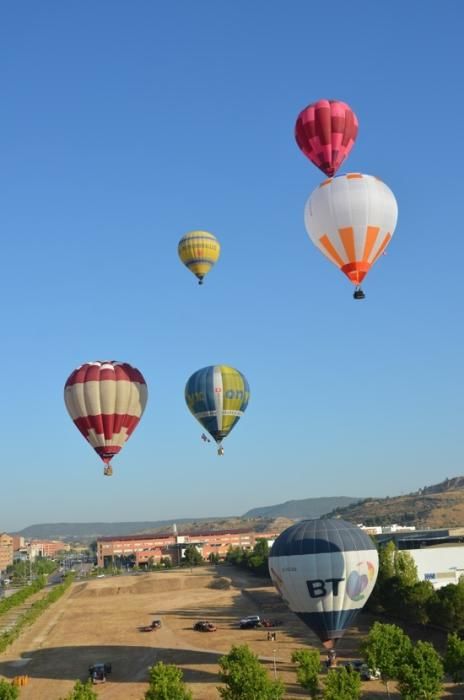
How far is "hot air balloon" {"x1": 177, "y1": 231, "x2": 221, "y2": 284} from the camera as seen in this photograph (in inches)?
2803

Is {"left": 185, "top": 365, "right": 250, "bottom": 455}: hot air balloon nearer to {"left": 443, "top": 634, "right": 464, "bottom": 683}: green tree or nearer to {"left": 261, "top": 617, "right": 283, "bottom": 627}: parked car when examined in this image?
{"left": 261, "top": 617, "right": 283, "bottom": 627}: parked car

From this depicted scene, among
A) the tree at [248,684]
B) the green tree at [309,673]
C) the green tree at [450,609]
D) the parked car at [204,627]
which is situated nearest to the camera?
the tree at [248,684]

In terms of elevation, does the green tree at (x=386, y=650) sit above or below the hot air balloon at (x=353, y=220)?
below

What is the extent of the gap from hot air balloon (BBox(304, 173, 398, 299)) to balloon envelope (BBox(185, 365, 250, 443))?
2161cm

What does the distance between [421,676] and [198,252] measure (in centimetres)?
4488

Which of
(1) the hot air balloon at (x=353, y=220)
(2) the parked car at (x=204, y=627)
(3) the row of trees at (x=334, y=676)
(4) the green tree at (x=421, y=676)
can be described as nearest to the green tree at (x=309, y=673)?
(3) the row of trees at (x=334, y=676)

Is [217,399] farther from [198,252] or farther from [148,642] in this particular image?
[148,642]

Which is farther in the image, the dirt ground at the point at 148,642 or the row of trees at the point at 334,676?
the dirt ground at the point at 148,642

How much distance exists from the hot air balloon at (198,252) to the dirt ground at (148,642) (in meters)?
34.4

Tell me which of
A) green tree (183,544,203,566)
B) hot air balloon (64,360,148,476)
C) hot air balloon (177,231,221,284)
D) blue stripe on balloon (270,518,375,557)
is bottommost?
green tree (183,544,203,566)

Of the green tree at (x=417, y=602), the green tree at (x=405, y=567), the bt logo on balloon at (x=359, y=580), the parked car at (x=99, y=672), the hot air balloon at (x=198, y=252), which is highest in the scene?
the hot air balloon at (x=198, y=252)

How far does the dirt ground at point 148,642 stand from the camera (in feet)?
158

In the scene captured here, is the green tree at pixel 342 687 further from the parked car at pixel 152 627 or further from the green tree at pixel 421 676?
the parked car at pixel 152 627

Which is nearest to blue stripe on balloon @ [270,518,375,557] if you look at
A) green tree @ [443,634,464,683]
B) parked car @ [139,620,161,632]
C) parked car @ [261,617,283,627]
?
green tree @ [443,634,464,683]
